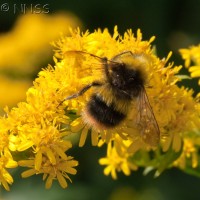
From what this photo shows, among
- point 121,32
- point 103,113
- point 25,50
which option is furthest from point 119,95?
point 121,32

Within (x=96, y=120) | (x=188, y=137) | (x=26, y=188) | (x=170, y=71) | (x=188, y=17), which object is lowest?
(x=26, y=188)

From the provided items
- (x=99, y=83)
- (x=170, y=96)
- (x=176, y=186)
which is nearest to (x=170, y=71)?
(x=170, y=96)

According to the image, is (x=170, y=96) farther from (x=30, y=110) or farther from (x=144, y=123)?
(x=30, y=110)

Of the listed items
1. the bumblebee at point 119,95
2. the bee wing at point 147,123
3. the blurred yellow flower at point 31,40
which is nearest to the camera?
the bee wing at point 147,123

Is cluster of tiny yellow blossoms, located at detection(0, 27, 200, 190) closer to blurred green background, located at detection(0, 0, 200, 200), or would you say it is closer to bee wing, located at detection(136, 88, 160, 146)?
bee wing, located at detection(136, 88, 160, 146)

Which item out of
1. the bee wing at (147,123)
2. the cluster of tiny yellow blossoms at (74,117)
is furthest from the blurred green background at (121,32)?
the bee wing at (147,123)

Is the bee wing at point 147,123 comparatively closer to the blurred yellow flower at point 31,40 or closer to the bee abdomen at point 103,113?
the bee abdomen at point 103,113
